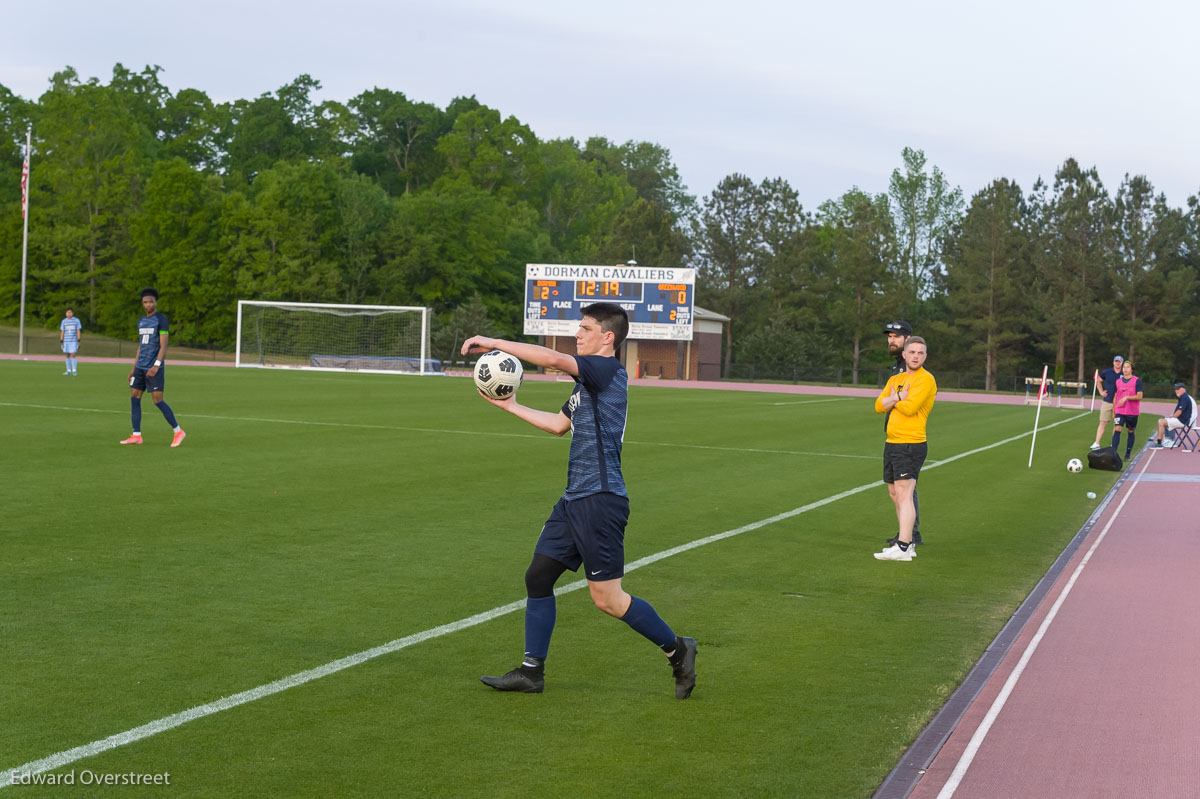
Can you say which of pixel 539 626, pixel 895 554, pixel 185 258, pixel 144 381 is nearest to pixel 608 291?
pixel 185 258

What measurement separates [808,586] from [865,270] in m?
78.6

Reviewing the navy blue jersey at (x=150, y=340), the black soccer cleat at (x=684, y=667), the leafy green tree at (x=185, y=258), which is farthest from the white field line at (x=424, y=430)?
the leafy green tree at (x=185, y=258)

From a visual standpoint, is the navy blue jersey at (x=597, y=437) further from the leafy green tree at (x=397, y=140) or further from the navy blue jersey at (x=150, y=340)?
the leafy green tree at (x=397, y=140)

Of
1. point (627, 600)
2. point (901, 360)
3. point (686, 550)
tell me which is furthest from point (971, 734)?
point (901, 360)

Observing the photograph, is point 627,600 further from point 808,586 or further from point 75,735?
point 808,586

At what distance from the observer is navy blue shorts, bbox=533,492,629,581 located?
5793mm

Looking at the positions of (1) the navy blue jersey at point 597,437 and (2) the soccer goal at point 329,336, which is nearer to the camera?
(1) the navy blue jersey at point 597,437

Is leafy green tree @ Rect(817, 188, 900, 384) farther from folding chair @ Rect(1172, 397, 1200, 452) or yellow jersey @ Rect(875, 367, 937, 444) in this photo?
yellow jersey @ Rect(875, 367, 937, 444)

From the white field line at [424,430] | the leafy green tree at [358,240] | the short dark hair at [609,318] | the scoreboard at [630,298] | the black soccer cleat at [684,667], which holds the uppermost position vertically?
the leafy green tree at [358,240]

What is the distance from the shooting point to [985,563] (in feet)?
35.2

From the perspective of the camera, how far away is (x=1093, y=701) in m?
6.26

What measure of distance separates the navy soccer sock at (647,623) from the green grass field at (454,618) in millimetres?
313

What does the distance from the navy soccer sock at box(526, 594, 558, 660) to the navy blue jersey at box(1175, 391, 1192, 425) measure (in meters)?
24.5

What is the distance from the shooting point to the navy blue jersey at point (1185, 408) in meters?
26.9
